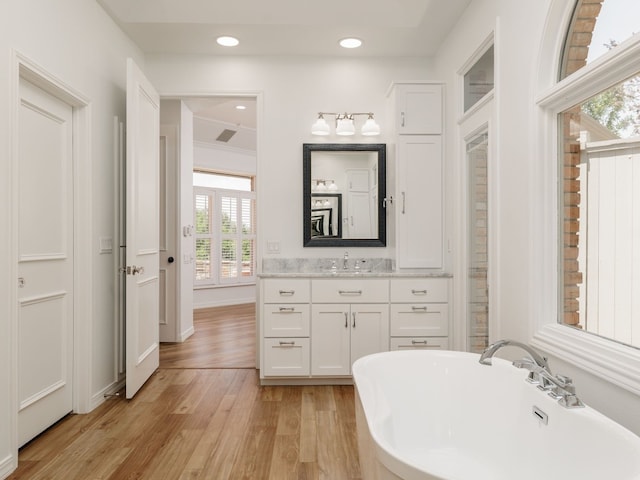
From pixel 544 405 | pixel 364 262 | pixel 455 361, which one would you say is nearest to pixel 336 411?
pixel 455 361

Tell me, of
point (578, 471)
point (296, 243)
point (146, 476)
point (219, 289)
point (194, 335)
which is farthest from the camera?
point (219, 289)

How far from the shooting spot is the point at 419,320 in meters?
3.48

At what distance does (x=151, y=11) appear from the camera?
3246mm

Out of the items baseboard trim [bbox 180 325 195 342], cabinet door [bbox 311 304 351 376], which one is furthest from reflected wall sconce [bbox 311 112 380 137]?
baseboard trim [bbox 180 325 195 342]

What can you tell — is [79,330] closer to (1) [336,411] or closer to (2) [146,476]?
(2) [146,476]

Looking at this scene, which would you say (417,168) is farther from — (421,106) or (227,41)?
(227,41)

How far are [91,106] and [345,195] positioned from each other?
1.98m

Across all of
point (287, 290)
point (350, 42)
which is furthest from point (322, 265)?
point (350, 42)

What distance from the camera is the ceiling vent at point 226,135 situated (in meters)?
6.82

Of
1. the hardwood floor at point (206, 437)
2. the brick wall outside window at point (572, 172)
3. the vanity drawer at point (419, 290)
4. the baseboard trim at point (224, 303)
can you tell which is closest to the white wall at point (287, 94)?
the vanity drawer at point (419, 290)

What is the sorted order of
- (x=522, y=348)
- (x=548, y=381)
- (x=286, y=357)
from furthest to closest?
(x=286, y=357)
(x=522, y=348)
(x=548, y=381)

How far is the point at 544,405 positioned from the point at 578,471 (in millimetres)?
240

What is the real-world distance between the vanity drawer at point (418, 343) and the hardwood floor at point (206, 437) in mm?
476

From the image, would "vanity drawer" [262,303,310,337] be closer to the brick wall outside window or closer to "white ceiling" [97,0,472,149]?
the brick wall outside window
